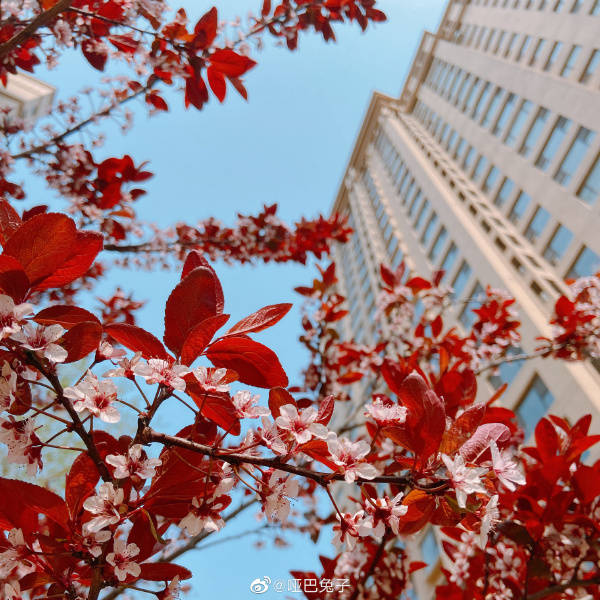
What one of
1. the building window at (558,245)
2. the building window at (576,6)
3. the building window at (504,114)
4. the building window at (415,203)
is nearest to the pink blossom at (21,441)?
the building window at (558,245)

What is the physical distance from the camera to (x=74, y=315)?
3.35ft

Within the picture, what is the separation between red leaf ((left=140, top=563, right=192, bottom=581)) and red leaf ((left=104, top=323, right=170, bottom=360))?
21.9 inches

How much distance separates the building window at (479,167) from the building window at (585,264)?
10.4m

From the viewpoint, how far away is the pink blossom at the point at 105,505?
901 millimetres

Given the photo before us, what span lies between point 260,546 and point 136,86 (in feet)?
31.3

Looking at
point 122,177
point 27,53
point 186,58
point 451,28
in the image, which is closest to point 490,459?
point 186,58

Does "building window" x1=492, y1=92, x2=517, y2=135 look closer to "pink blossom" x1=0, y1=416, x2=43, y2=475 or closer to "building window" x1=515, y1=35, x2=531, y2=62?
"building window" x1=515, y1=35, x2=531, y2=62

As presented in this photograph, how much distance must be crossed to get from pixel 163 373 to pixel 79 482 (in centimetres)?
40

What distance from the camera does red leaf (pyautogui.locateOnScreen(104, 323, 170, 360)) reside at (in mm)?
1039

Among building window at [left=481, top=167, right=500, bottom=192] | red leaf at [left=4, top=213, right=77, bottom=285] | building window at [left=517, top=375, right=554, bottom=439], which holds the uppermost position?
building window at [left=481, top=167, right=500, bottom=192]

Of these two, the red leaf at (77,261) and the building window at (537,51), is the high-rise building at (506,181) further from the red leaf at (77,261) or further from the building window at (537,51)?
the red leaf at (77,261)

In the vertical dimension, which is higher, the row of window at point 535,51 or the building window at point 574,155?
the row of window at point 535,51

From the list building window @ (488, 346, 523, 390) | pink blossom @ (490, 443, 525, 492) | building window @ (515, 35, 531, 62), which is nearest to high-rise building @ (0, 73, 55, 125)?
pink blossom @ (490, 443, 525, 492)

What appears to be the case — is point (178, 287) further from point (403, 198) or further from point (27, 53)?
point (403, 198)
